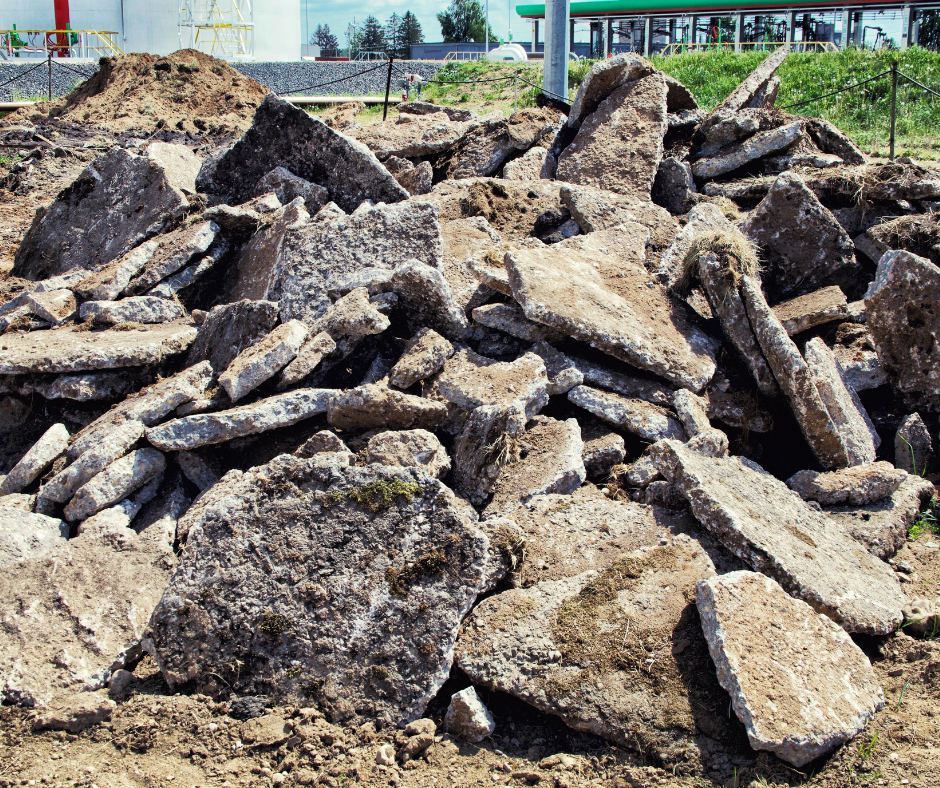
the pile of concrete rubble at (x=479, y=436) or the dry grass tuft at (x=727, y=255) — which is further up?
the dry grass tuft at (x=727, y=255)

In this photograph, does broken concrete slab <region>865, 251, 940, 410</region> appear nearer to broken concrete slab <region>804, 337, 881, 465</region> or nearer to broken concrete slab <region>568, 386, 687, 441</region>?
broken concrete slab <region>804, 337, 881, 465</region>

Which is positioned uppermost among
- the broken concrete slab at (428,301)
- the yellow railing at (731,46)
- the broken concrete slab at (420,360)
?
the yellow railing at (731,46)

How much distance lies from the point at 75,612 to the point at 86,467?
0.86m

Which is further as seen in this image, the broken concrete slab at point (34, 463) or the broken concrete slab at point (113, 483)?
the broken concrete slab at point (34, 463)

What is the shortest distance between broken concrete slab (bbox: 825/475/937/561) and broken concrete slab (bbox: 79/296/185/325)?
14.1 ft

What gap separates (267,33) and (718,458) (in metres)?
35.5

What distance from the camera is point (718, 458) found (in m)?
3.67

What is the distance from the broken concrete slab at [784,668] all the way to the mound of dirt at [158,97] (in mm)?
15221

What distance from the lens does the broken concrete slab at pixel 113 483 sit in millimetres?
3533

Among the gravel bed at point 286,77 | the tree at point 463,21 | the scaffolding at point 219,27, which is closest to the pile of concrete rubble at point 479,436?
the gravel bed at point 286,77

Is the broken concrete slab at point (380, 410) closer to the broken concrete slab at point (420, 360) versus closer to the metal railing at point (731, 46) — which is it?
the broken concrete slab at point (420, 360)

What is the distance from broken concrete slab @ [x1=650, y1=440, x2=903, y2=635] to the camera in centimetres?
293

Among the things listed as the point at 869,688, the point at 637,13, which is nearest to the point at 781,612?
the point at 869,688

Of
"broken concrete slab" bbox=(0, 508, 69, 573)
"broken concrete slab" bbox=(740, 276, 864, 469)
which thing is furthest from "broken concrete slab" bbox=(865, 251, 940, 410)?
"broken concrete slab" bbox=(0, 508, 69, 573)
